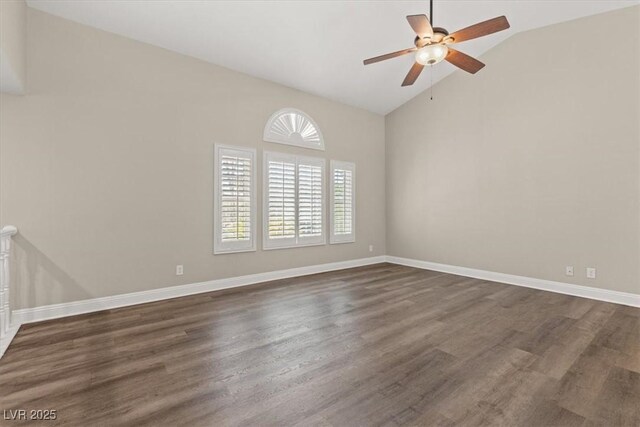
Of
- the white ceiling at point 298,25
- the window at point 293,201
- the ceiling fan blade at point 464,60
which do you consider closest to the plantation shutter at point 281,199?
the window at point 293,201

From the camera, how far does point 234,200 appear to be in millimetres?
4523

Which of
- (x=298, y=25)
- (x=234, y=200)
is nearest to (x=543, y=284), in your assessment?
(x=234, y=200)

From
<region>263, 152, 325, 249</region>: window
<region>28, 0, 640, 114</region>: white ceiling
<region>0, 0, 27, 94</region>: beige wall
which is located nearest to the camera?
<region>0, 0, 27, 94</region>: beige wall

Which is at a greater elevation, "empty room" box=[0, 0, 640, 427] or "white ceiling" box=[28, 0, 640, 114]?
"white ceiling" box=[28, 0, 640, 114]

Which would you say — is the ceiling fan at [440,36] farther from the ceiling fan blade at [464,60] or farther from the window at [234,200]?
the window at [234,200]

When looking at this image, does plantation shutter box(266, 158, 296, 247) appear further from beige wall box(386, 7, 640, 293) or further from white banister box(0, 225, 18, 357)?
white banister box(0, 225, 18, 357)

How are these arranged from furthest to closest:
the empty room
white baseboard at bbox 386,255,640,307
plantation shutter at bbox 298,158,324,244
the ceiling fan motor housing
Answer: plantation shutter at bbox 298,158,324,244 < white baseboard at bbox 386,255,640,307 < the ceiling fan motor housing < the empty room

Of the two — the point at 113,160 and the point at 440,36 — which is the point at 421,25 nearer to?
the point at 440,36

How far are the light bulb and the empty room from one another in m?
0.04

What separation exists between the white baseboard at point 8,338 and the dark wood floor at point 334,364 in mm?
62

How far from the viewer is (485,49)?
16.4 feet

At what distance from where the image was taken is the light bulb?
274 cm

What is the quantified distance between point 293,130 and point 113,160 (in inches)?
107

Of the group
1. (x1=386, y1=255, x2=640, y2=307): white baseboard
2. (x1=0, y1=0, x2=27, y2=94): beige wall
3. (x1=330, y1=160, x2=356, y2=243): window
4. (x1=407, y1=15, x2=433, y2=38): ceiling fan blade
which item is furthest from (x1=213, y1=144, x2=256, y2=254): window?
(x1=386, y1=255, x2=640, y2=307): white baseboard
